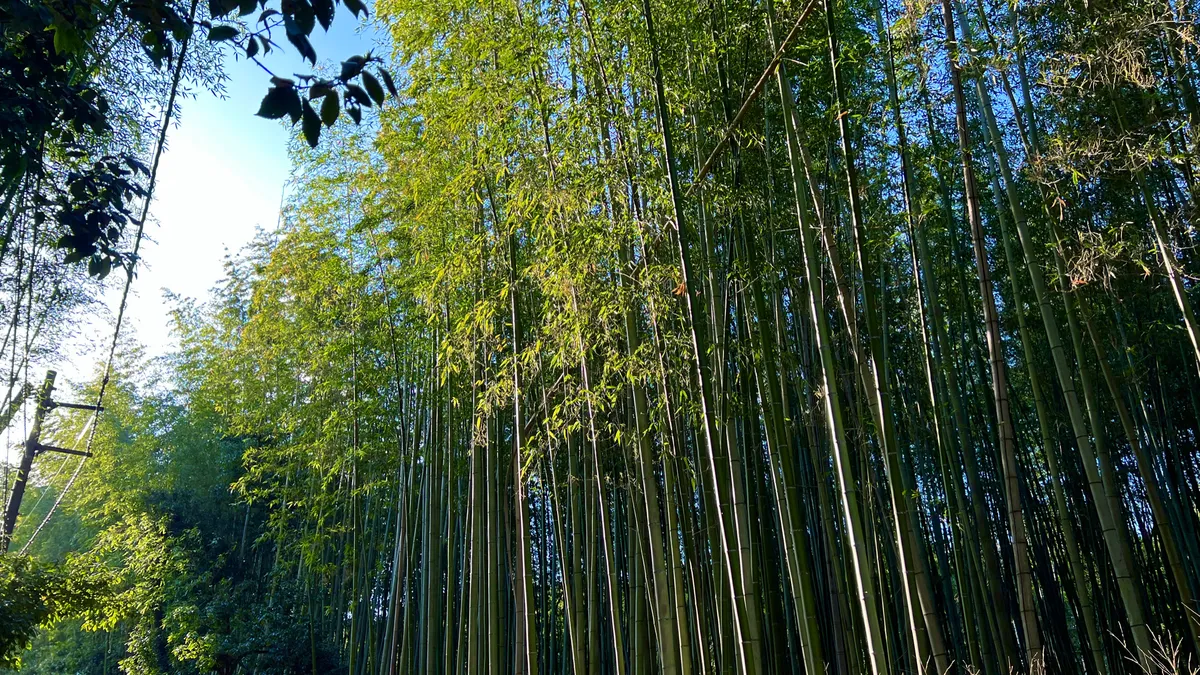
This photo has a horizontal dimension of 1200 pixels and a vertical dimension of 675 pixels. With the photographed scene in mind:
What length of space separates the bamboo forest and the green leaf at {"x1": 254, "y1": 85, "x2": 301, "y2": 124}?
12 millimetres

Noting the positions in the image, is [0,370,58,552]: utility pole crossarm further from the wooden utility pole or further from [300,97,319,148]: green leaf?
[300,97,319,148]: green leaf

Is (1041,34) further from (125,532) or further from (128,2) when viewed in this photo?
(125,532)

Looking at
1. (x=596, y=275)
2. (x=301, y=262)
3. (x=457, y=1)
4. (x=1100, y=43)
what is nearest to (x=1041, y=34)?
(x=1100, y=43)

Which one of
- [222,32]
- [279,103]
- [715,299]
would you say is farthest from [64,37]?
[715,299]

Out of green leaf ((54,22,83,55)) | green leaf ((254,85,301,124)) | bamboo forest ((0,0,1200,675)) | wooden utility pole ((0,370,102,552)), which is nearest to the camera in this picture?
green leaf ((254,85,301,124))

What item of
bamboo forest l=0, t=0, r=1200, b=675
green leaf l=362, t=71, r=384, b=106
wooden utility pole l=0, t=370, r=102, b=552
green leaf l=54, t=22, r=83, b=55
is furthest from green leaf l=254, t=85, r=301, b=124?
wooden utility pole l=0, t=370, r=102, b=552

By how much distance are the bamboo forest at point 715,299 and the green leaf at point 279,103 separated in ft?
0.04

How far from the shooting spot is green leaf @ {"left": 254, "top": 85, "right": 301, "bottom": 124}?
1238 mm

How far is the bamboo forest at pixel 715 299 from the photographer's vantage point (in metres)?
2.47

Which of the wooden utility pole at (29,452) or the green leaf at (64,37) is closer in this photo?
the green leaf at (64,37)

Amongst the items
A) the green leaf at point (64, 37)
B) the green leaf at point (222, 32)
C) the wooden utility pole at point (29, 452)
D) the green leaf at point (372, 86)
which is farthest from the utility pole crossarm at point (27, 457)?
the green leaf at point (372, 86)

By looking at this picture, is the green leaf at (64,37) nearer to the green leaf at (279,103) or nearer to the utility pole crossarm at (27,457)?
the green leaf at (279,103)

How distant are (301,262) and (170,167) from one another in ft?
12.3

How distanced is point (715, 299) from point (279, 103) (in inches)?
79.4
